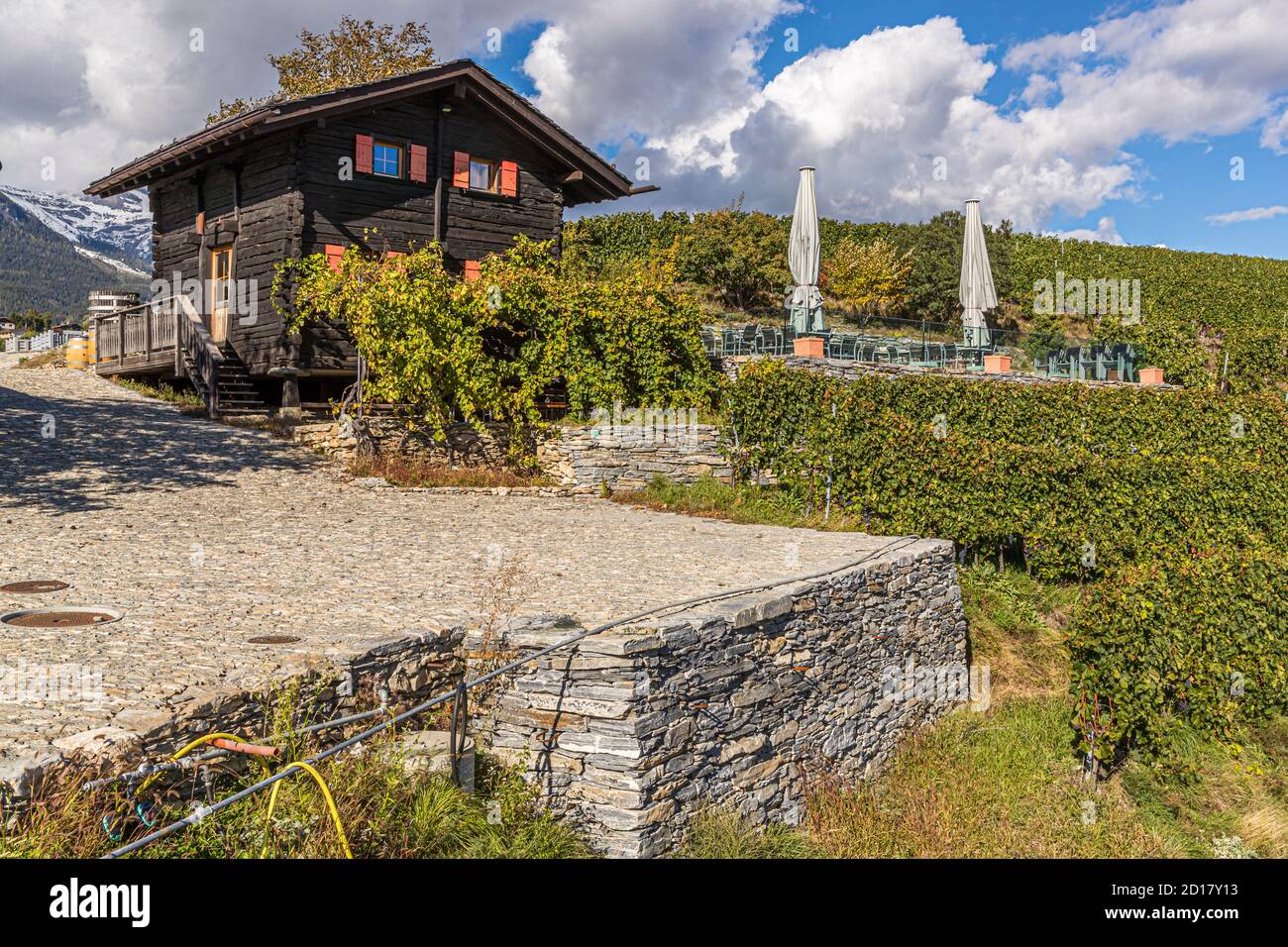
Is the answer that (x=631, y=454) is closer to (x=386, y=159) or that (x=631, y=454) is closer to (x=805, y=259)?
(x=805, y=259)

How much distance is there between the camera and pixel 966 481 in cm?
1390

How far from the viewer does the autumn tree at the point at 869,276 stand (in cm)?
3781

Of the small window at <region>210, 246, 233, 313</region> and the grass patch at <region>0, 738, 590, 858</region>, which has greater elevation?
the small window at <region>210, 246, 233, 313</region>

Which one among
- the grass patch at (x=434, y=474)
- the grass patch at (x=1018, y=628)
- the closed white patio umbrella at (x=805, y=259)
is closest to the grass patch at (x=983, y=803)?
the grass patch at (x=1018, y=628)

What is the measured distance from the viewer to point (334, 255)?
1877 cm

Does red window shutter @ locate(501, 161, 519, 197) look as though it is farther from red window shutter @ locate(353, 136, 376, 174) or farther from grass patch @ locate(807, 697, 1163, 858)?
grass patch @ locate(807, 697, 1163, 858)

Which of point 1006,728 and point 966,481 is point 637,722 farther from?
point 966,481

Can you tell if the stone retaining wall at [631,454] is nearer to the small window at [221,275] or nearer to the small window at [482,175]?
the small window at [482,175]

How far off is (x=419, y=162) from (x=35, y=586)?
1412 centimetres

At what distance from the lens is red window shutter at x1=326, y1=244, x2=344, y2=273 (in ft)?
61.1

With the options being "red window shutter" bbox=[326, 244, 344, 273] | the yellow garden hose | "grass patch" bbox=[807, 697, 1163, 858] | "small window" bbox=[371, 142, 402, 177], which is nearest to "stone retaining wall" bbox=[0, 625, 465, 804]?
the yellow garden hose

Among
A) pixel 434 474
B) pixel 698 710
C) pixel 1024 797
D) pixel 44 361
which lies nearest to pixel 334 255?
pixel 434 474

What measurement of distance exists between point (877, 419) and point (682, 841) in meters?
9.47

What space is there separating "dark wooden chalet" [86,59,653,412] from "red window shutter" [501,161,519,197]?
3cm
